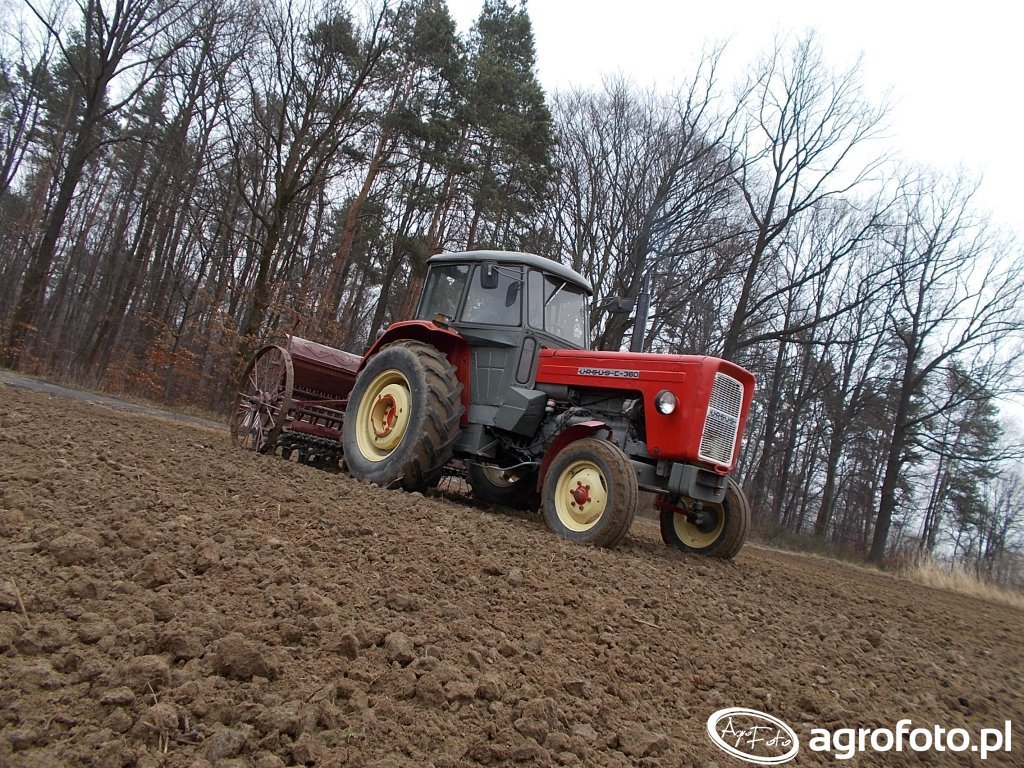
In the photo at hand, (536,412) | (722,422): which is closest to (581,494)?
(536,412)

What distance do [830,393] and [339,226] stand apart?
63.1ft

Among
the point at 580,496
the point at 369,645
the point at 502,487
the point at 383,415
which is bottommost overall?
the point at 369,645

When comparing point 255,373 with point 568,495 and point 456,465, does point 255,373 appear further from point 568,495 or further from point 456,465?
point 568,495

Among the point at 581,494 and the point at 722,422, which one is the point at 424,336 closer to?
the point at 581,494

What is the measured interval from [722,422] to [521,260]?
218cm

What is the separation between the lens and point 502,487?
6738mm

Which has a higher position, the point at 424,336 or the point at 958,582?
the point at 424,336

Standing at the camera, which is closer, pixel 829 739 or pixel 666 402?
pixel 829 739

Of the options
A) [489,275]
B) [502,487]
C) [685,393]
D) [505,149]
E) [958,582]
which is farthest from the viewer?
[505,149]

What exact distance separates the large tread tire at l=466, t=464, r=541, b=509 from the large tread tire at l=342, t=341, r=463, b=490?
0.67 metres

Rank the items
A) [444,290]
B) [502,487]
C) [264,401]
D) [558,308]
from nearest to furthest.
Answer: [558,308] → [444,290] → [502,487] → [264,401]

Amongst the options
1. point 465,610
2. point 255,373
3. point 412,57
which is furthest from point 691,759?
point 412,57

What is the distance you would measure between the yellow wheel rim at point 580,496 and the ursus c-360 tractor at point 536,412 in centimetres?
1

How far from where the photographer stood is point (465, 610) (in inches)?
106
